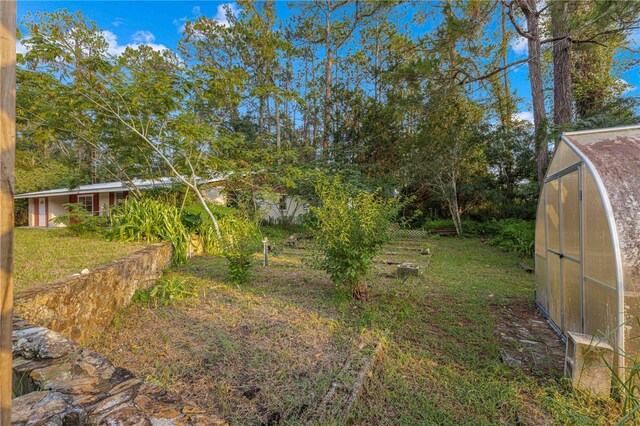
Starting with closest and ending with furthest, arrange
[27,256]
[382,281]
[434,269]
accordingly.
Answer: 1. [27,256]
2. [382,281]
3. [434,269]

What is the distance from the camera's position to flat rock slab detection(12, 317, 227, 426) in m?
1.31

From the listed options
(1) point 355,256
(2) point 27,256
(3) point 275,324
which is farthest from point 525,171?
(2) point 27,256

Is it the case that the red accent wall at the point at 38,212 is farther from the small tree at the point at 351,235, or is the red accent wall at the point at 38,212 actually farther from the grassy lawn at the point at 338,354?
the small tree at the point at 351,235

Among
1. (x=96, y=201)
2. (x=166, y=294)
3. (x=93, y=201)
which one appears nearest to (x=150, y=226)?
(x=166, y=294)

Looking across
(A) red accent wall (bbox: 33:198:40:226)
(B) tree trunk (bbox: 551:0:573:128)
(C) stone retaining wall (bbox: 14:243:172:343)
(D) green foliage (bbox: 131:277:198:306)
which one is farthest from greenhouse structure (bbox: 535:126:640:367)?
(A) red accent wall (bbox: 33:198:40:226)

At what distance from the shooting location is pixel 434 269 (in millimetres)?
7043

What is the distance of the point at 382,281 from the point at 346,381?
137 inches

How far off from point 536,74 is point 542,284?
23.7 feet

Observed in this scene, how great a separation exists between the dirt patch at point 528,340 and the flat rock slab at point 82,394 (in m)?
3.06

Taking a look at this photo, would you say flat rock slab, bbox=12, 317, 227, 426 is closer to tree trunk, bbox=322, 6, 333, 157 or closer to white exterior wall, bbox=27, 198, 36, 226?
tree trunk, bbox=322, 6, 333, 157

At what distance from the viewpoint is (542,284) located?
440cm

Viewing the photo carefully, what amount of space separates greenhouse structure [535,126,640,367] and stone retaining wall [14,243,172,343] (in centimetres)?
469

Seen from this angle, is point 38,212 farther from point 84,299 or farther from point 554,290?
point 554,290

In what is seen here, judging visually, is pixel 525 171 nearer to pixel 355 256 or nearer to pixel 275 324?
pixel 355 256
